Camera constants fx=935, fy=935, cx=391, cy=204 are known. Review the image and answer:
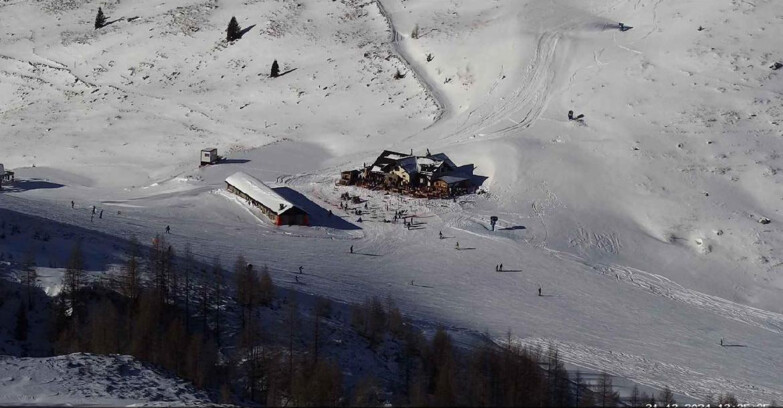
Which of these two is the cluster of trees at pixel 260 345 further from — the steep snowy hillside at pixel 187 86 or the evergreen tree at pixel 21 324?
the steep snowy hillside at pixel 187 86

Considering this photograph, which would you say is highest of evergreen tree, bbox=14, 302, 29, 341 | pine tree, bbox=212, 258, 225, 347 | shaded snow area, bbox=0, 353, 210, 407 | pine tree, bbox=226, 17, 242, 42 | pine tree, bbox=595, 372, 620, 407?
pine tree, bbox=226, 17, 242, 42

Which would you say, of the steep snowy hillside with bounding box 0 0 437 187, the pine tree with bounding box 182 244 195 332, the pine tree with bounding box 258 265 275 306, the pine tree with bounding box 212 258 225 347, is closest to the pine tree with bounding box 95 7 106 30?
the steep snowy hillside with bounding box 0 0 437 187

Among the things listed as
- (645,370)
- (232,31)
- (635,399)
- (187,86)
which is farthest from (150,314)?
(232,31)

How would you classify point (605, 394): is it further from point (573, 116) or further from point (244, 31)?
point (244, 31)

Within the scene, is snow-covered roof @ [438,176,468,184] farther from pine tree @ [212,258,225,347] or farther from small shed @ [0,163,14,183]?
small shed @ [0,163,14,183]

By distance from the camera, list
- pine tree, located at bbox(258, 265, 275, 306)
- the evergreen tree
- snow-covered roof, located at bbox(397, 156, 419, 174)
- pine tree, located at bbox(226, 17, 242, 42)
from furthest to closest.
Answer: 1. pine tree, located at bbox(226, 17, 242, 42)
2. snow-covered roof, located at bbox(397, 156, 419, 174)
3. pine tree, located at bbox(258, 265, 275, 306)
4. the evergreen tree

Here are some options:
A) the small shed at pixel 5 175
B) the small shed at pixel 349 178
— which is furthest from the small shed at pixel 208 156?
the small shed at pixel 5 175
